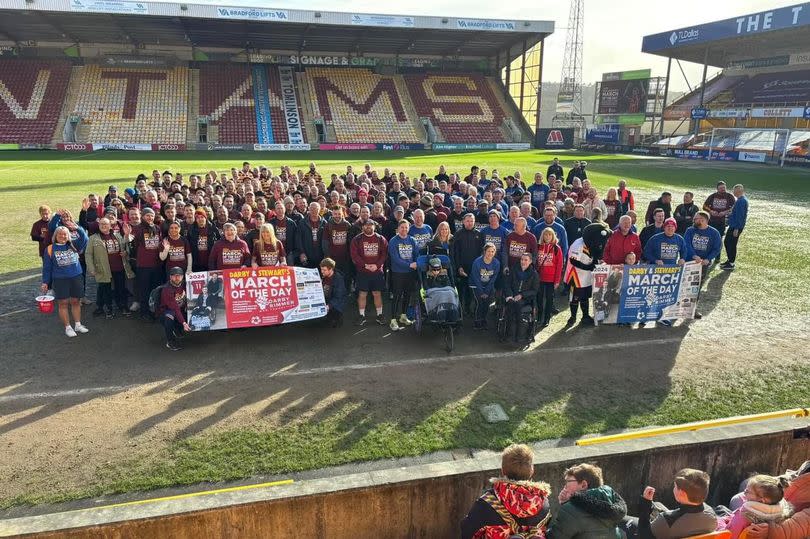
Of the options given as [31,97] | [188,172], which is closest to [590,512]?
[188,172]

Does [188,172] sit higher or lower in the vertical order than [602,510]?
higher

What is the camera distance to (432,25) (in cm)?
4459

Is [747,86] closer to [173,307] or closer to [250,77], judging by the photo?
[250,77]

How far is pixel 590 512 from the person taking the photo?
318 cm

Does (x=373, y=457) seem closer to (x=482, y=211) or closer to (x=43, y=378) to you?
(x=43, y=378)

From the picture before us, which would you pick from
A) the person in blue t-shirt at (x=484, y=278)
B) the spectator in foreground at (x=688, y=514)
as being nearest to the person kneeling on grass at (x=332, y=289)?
the person in blue t-shirt at (x=484, y=278)

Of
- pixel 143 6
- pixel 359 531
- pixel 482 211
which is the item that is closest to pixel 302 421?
pixel 359 531

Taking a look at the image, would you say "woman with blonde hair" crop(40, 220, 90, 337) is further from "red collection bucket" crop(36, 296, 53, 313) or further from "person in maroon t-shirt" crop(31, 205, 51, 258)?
"person in maroon t-shirt" crop(31, 205, 51, 258)

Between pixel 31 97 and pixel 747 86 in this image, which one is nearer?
pixel 31 97

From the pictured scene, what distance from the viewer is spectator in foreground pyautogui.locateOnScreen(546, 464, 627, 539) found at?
3150mm

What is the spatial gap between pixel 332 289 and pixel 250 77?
48.3 metres

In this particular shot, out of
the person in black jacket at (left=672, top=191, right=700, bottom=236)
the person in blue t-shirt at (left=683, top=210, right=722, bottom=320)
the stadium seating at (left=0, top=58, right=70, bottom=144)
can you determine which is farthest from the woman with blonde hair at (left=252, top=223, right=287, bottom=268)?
the stadium seating at (left=0, top=58, right=70, bottom=144)

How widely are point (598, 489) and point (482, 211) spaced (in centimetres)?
785

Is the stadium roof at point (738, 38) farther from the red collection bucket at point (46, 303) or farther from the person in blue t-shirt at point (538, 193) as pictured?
the red collection bucket at point (46, 303)
